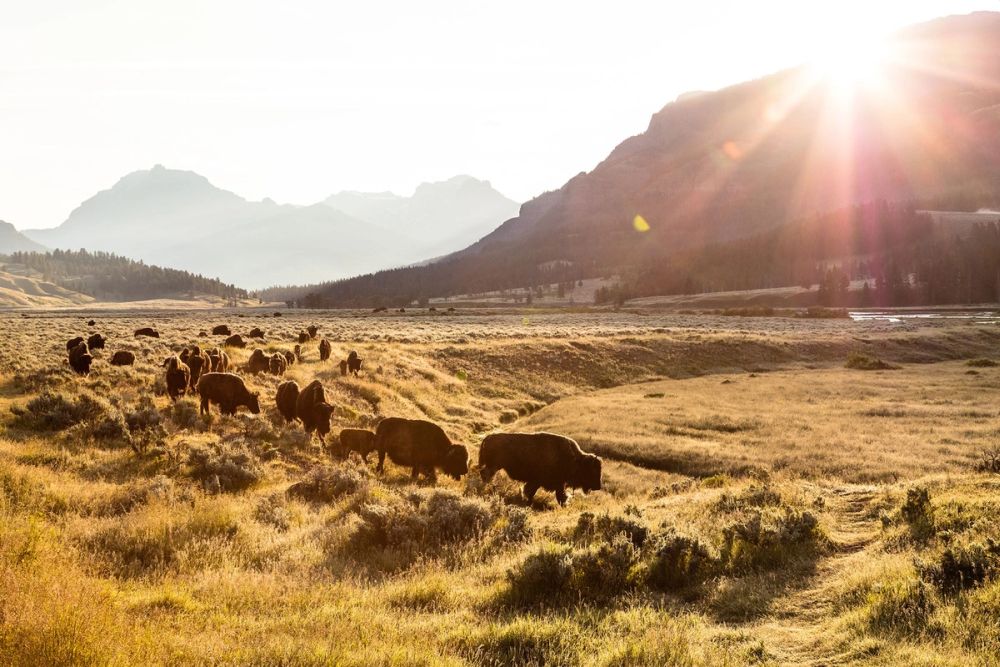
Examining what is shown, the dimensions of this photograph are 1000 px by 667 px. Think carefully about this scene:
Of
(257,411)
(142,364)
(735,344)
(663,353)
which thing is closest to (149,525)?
(257,411)

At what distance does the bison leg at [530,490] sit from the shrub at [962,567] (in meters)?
9.46

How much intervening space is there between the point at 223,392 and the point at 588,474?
11672mm

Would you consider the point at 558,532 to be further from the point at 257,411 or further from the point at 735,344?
the point at 735,344

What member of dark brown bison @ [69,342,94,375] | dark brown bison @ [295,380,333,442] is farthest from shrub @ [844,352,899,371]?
dark brown bison @ [69,342,94,375]

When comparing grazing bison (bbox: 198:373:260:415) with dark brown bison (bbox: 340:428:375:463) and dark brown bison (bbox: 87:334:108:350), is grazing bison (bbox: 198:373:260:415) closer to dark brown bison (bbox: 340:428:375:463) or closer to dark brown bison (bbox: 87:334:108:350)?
dark brown bison (bbox: 340:428:375:463)

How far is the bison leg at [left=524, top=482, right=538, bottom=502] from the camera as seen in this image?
15.5 metres

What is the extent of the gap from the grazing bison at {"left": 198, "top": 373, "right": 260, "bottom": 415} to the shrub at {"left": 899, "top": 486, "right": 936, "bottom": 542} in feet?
58.0

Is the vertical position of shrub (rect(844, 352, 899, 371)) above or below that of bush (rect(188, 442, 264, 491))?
below

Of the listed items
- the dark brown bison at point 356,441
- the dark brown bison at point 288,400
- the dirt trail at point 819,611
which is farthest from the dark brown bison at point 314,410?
the dirt trail at point 819,611

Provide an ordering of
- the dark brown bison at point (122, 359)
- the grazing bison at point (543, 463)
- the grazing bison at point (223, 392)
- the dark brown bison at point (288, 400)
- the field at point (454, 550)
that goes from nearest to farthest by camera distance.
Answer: the field at point (454, 550) → the grazing bison at point (543, 463) → the grazing bison at point (223, 392) → the dark brown bison at point (288, 400) → the dark brown bison at point (122, 359)

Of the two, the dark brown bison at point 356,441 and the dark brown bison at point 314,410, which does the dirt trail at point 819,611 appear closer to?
the dark brown bison at point 356,441

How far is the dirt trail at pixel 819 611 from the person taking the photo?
6207 millimetres

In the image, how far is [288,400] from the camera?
19.5 metres

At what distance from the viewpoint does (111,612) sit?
5844 mm
